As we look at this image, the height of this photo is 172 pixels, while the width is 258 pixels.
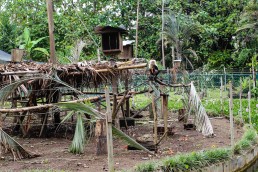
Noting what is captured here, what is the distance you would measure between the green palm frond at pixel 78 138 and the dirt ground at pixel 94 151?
0.12 m

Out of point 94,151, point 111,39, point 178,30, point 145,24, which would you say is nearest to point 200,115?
point 94,151

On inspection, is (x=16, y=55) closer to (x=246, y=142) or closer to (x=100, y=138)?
(x=100, y=138)

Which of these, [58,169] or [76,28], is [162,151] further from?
[76,28]

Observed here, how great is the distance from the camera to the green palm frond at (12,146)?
250 inches

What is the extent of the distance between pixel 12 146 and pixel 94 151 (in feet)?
5.27

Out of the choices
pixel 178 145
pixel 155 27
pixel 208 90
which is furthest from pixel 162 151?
pixel 155 27

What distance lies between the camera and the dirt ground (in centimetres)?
596

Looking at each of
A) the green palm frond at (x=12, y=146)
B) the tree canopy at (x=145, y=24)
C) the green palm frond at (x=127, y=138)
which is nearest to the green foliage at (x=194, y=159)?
the green palm frond at (x=127, y=138)

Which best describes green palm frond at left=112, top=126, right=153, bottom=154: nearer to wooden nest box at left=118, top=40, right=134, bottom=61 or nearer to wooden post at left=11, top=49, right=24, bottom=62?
wooden post at left=11, top=49, right=24, bottom=62

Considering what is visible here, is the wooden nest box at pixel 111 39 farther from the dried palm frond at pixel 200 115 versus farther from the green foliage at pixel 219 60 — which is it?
the green foliage at pixel 219 60

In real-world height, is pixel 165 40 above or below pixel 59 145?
above

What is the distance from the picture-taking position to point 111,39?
8.84 m

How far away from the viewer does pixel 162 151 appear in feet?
22.9

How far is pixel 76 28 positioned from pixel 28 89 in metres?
10.9
